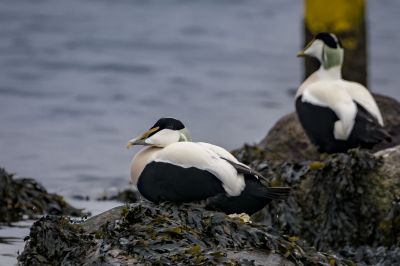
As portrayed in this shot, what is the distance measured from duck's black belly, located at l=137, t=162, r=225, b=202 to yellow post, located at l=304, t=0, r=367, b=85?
200 inches

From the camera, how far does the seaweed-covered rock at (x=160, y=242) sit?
6.07m

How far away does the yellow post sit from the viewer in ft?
39.6

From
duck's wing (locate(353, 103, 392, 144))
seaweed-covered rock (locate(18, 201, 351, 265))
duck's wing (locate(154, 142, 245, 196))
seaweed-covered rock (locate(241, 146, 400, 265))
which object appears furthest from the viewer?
duck's wing (locate(353, 103, 392, 144))

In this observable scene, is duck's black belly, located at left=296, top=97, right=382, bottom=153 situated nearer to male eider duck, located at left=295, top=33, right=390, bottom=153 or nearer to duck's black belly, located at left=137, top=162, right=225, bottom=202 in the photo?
male eider duck, located at left=295, top=33, right=390, bottom=153

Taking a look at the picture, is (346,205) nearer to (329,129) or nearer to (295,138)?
(329,129)

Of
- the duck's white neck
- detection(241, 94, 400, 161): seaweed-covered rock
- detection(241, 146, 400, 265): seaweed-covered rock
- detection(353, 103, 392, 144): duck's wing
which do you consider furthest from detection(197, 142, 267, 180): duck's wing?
the duck's white neck

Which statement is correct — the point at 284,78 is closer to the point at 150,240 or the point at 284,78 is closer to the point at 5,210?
the point at 5,210

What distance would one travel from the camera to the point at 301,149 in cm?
1061

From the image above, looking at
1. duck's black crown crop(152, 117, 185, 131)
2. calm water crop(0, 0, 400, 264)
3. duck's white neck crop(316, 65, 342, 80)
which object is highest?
duck's black crown crop(152, 117, 185, 131)

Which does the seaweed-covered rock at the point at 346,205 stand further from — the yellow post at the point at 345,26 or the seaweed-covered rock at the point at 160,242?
the yellow post at the point at 345,26

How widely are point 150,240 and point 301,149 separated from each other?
15.0 feet

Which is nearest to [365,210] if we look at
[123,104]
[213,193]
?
[213,193]

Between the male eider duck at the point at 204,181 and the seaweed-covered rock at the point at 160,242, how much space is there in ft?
1.13

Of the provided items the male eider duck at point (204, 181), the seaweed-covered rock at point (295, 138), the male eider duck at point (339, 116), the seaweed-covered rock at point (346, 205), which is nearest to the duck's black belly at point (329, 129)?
the male eider duck at point (339, 116)
